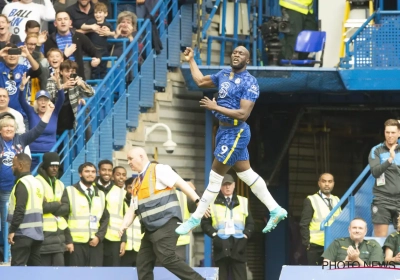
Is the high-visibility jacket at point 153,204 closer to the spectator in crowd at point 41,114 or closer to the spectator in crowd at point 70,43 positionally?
the spectator in crowd at point 41,114

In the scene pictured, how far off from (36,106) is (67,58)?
1.46 metres

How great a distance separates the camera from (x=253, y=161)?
23516 mm

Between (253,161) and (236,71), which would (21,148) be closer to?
(236,71)

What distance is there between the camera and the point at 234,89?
14.0m

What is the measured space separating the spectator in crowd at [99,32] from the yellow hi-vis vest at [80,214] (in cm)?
360

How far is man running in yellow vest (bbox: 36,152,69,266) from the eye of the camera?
16250 mm

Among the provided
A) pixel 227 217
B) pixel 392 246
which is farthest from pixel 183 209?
pixel 392 246

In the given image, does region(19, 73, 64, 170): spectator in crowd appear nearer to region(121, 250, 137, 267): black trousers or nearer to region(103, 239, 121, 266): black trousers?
region(103, 239, 121, 266): black trousers

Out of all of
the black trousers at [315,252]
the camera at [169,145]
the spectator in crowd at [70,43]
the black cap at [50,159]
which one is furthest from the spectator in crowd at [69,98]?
the black trousers at [315,252]

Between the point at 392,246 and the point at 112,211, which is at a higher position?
the point at 112,211

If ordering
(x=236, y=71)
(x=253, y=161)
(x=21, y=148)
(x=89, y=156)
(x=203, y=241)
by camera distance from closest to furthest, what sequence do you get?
(x=236, y=71)
(x=21, y=148)
(x=89, y=156)
(x=203, y=241)
(x=253, y=161)

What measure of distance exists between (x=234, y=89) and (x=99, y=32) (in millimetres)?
6613

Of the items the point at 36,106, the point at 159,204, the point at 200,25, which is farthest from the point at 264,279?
the point at 159,204

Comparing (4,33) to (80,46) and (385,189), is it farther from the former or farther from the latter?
(385,189)
